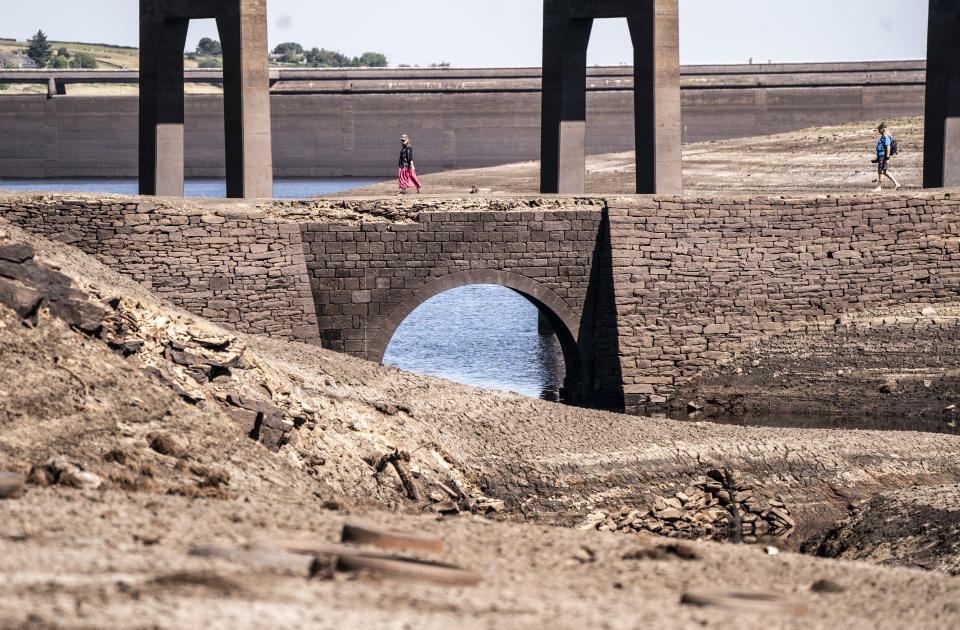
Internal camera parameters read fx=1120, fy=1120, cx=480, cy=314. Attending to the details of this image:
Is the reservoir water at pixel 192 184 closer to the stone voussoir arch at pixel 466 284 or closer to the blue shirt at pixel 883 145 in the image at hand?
the blue shirt at pixel 883 145

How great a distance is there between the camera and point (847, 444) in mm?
15680

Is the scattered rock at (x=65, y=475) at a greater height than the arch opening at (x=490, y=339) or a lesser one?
greater

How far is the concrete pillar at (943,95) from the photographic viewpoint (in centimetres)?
2298

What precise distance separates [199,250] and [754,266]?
9417 mm

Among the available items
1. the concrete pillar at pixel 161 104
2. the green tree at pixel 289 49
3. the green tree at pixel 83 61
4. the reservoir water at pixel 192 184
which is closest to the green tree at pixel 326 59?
the green tree at pixel 289 49

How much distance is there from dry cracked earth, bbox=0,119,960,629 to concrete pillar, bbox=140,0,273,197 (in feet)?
18.4

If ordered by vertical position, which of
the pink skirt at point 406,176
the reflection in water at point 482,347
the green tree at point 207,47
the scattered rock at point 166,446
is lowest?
the reflection in water at point 482,347

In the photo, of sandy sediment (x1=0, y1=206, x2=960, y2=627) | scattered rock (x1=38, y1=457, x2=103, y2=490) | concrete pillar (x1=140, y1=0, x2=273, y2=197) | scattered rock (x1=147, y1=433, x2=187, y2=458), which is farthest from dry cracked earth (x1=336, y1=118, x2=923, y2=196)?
scattered rock (x1=38, y1=457, x2=103, y2=490)

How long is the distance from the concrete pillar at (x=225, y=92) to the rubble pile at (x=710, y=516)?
11077 mm

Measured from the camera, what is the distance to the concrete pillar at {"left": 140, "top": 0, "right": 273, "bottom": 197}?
21062 millimetres

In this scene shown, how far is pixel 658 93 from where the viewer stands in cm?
2228

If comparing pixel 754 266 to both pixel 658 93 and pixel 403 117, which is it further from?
pixel 403 117

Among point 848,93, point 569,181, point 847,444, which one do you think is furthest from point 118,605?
point 848,93

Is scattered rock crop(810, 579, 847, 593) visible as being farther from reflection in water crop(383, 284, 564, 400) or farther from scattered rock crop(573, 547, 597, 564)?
reflection in water crop(383, 284, 564, 400)
